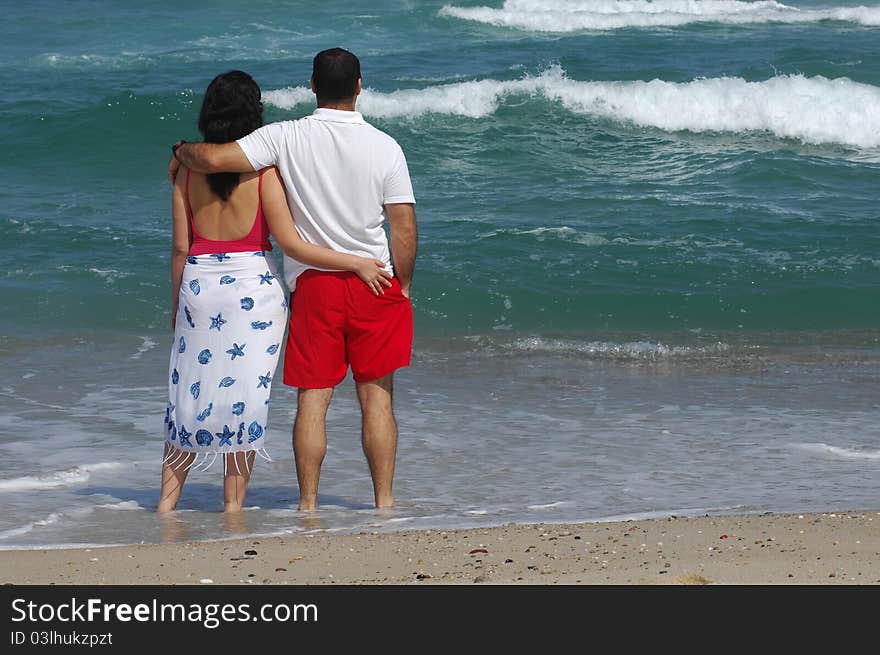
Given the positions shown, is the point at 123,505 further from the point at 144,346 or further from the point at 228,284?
the point at 144,346

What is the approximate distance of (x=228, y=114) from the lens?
445 centimetres

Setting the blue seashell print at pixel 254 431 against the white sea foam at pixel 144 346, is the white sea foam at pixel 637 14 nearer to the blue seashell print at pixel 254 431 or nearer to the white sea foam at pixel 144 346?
the white sea foam at pixel 144 346

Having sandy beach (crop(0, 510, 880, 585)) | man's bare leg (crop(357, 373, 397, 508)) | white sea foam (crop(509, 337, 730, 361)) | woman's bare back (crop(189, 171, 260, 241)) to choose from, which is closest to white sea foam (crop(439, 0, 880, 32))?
white sea foam (crop(509, 337, 730, 361))

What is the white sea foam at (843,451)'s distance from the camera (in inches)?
229

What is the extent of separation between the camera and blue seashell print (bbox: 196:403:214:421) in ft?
15.5

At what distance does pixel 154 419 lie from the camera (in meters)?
6.48

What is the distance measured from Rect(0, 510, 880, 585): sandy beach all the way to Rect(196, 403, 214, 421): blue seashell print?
0.50 metres

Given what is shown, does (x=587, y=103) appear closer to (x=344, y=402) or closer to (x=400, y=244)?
(x=344, y=402)

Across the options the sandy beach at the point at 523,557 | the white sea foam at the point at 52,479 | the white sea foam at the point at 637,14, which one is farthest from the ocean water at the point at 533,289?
the white sea foam at the point at 637,14

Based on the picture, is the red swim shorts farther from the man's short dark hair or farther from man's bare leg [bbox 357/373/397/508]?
the man's short dark hair

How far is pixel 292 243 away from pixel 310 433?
72cm

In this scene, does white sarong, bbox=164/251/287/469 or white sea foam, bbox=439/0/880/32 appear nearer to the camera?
white sarong, bbox=164/251/287/469

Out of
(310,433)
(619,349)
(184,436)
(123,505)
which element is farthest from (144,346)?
(310,433)

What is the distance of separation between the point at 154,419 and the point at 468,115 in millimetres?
10393
